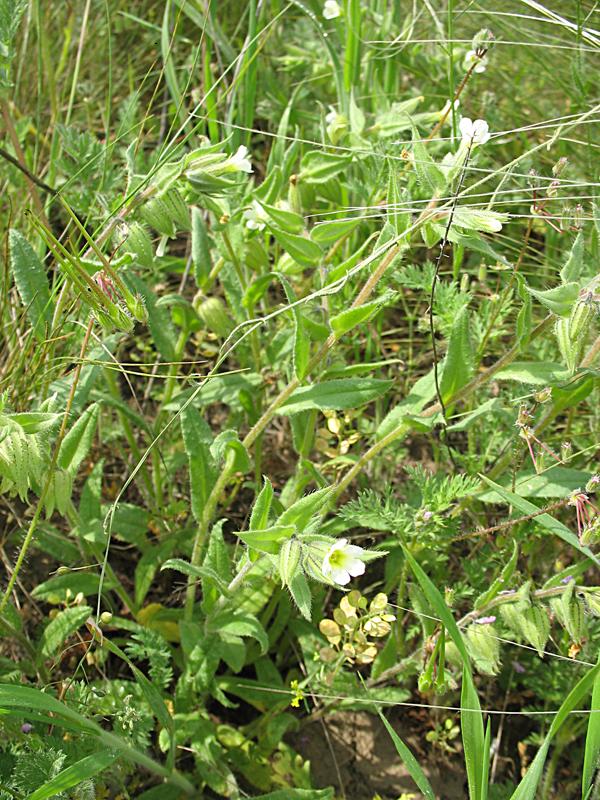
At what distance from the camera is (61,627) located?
169 cm

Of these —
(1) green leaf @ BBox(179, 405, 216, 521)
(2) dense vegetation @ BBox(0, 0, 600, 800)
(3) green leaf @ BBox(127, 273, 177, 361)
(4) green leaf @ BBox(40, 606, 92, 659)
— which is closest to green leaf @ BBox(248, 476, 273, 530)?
(2) dense vegetation @ BBox(0, 0, 600, 800)

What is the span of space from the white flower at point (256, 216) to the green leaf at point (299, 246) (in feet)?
0.25

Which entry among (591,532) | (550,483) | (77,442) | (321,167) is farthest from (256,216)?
(591,532)

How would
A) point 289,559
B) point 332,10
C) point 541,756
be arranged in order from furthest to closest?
point 332,10, point 289,559, point 541,756

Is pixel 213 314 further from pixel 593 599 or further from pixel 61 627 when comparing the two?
pixel 593 599

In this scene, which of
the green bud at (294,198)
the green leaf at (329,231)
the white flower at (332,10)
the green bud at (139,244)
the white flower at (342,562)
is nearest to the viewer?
the white flower at (342,562)

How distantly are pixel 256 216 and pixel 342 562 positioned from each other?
0.83 m

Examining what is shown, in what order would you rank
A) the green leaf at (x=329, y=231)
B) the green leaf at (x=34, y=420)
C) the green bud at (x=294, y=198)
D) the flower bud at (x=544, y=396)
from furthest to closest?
the green bud at (x=294, y=198), the green leaf at (x=329, y=231), the flower bud at (x=544, y=396), the green leaf at (x=34, y=420)

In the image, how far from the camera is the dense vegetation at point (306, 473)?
146 cm

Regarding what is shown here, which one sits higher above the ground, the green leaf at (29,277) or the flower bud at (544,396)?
the green leaf at (29,277)

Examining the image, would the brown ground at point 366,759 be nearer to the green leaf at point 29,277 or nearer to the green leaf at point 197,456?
the green leaf at point 197,456

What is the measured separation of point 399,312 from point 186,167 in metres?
1.16

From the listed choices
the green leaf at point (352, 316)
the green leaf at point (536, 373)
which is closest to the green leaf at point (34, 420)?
the green leaf at point (352, 316)

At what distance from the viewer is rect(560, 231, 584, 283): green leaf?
59.6 inches
